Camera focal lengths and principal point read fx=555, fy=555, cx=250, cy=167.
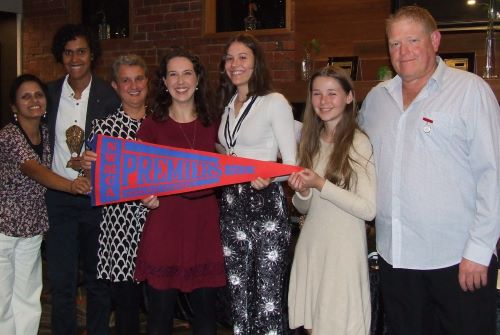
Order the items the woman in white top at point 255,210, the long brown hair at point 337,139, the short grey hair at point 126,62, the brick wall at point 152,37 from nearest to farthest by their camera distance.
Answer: the long brown hair at point 337,139 < the woman in white top at point 255,210 < the short grey hair at point 126,62 < the brick wall at point 152,37

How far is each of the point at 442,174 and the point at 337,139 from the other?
482 millimetres

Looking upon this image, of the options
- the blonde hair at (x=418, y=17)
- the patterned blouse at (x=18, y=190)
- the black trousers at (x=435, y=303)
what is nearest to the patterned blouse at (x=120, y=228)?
the patterned blouse at (x=18, y=190)

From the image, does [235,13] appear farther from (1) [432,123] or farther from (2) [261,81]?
(1) [432,123]

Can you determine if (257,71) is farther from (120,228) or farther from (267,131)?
(120,228)

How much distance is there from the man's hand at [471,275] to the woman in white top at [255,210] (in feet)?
2.68

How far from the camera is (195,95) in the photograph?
8.95 ft

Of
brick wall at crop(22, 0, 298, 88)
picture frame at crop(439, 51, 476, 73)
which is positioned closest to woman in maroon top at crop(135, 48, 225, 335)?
brick wall at crop(22, 0, 298, 88)

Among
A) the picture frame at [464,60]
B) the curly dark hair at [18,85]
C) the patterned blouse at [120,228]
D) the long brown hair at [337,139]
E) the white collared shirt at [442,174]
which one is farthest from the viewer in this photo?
the picture frame at [464,60]

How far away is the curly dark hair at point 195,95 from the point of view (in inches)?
104

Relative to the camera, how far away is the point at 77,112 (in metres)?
3.20

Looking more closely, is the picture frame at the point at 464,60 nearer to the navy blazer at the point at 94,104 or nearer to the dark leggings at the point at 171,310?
the navy blazer at the point at 94,104

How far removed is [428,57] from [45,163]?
2.07 meters

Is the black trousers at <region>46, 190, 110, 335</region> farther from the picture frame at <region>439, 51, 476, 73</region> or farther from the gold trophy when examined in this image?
the picture frame at <region>439, 51, 476, 73</region>

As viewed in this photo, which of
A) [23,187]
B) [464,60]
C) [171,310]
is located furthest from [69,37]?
[464,60]
